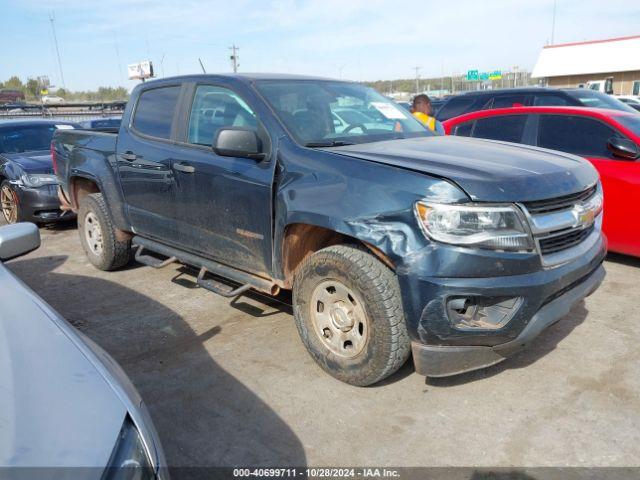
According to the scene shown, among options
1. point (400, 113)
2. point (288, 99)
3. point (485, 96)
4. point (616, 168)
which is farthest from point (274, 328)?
point (485, 96)

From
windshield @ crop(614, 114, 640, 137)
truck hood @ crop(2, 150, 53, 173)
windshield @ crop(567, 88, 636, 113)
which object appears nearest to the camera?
windshield @ crop(614, 114, 640, 137)

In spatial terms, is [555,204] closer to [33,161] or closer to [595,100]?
[595,100]

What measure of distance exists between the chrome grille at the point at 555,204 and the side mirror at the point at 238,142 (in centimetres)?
171

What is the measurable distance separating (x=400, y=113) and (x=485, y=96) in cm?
501

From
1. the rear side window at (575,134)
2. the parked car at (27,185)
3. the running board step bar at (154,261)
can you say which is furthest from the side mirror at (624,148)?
the parked car at (27,185)

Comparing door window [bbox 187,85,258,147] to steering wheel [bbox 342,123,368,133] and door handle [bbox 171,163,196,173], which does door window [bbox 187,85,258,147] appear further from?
steering wheel [bbox 342,123,368,133]

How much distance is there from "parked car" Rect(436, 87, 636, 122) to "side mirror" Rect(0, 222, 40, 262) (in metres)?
7.42

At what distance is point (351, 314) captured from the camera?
319 centimetres

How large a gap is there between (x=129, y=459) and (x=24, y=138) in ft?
27.3

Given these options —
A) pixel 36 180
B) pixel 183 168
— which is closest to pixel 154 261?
pixel 183 168

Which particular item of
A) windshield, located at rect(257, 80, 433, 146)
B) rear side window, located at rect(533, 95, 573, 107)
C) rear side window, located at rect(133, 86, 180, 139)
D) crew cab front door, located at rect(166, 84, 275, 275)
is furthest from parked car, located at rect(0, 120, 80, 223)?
rear side window, located at rect(533, 95, 573, 107)

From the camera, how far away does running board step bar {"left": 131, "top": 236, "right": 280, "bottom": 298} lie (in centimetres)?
377

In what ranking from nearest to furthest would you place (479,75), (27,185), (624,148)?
(624,148) → (27,185) → (479,75)

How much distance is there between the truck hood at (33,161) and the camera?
7523 mm
